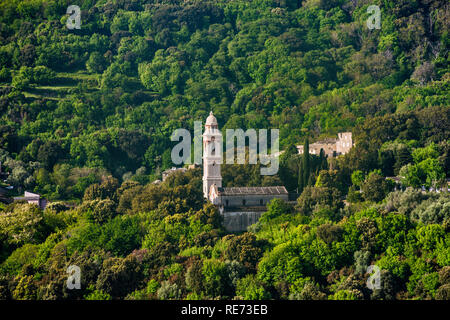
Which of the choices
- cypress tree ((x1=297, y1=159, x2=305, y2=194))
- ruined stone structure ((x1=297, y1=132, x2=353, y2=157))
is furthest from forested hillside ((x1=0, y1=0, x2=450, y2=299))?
ruined stone structure ((x1=297, y1=132, x2=353, y2=157))

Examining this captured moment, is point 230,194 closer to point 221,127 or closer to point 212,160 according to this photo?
point 212,160

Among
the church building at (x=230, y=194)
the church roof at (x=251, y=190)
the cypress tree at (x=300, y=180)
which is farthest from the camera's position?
the cypress tree at (x=300, y=180)

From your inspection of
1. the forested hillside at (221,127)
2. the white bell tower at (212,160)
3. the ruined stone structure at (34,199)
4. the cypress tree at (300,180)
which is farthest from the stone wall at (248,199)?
the ruined stone structure at (34,199)

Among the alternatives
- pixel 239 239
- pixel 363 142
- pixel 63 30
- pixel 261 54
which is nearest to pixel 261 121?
pixel 261 54

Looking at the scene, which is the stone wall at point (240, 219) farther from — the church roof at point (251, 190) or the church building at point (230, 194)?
the church roof at point (251, 190)

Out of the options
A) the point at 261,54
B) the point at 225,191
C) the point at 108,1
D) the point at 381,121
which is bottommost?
the point at 225,191

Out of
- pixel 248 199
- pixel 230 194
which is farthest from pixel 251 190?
pixel 230 194
